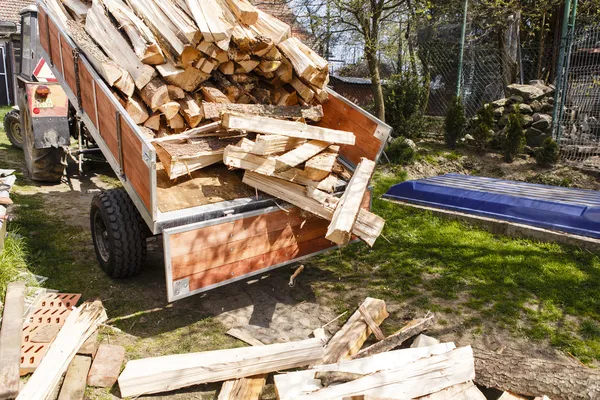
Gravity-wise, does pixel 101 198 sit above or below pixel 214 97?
below

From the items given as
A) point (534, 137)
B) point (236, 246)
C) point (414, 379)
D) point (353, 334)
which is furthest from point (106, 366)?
point (534, 137)

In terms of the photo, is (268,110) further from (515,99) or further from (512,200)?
(515,99)

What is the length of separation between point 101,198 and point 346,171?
235 centimetres

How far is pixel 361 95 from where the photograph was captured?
1728cm

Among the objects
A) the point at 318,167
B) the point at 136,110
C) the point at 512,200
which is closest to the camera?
the point at 318,167

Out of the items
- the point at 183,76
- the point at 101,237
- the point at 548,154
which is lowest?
the point at 101,237

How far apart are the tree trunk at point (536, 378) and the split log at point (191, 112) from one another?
3.20 metres

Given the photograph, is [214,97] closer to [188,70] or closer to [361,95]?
[188,70]

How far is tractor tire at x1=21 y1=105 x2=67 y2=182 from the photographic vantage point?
24.1 feet

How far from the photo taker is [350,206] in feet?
13.5

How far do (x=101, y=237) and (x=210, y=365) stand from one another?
7.02ft

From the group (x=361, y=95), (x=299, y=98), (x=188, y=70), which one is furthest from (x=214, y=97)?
(x=361, y=95)

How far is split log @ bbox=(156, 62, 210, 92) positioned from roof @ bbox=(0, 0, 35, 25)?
17.2 meters

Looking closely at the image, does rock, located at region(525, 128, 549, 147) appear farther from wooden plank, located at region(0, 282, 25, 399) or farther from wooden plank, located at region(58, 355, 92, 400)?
wooden plank, located at region(0, 282, 25, 399)
